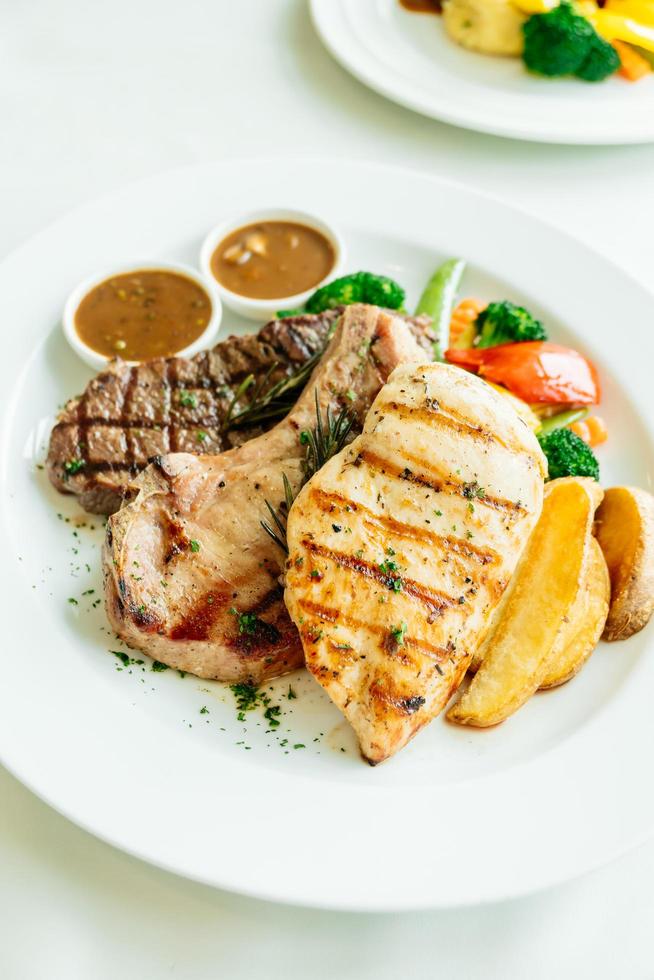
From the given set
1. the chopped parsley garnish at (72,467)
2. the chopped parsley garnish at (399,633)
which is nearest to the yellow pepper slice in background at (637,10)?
the chopped parsley garnish at (72,467)

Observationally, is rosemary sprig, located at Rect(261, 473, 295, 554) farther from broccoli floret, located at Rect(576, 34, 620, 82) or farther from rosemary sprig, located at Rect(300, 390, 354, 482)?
broccoli floret, located at Rect(576, 34, 620, 82)

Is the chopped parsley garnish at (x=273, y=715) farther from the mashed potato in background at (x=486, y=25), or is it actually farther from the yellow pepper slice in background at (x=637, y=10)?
the yellow pepper slice in background at (x=637, y=10)

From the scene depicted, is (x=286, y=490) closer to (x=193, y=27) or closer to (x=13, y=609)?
(x=13, y=609)

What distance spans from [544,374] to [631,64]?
3508 millimetres

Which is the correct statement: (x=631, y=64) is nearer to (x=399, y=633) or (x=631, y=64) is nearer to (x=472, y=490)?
(x=472, y=490)

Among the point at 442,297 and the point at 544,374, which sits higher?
the point at 544,374

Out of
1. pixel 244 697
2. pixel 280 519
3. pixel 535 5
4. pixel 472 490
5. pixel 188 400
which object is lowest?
pixel 244 697

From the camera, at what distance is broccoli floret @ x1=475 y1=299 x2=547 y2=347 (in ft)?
17.1

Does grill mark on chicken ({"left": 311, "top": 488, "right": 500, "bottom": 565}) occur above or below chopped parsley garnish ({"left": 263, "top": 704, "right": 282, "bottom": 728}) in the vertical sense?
above

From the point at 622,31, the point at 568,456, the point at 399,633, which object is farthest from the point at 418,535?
the point at 622,31

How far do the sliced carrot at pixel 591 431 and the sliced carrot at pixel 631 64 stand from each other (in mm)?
3564

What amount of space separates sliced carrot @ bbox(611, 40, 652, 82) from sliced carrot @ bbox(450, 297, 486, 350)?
2.83 meters

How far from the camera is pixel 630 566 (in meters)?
3.98

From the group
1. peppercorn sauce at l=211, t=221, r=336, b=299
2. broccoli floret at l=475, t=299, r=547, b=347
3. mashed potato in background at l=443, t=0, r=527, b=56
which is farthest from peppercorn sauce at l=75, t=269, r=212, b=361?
mashed potato in background at l=443, t=0, r=527, b=56
